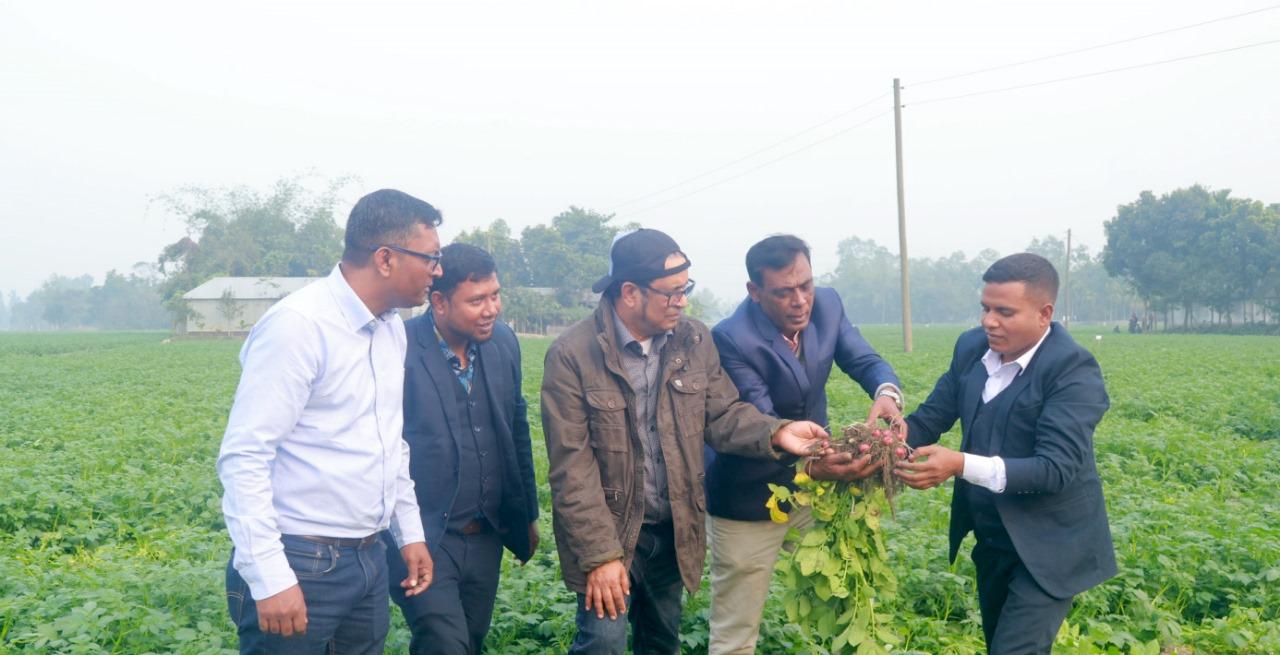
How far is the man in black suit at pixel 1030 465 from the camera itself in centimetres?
313

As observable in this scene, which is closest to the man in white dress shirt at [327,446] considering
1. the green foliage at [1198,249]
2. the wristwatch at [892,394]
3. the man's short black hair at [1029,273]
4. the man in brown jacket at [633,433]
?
the man in brown jacket at [633,433]

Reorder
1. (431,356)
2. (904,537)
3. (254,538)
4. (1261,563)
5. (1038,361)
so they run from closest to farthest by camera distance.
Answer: (254,538) → (1038,361) → (431,356) → (1261,563) → (904,537)

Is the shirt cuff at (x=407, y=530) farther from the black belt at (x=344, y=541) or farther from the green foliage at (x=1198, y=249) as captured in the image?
the green foliage at (x=1198, y=249)

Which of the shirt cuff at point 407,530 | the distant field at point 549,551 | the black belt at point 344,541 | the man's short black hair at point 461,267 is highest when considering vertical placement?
the man's short black hair at point 461,267

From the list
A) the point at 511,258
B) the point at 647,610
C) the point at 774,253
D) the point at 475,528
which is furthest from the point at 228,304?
the point at 774,253

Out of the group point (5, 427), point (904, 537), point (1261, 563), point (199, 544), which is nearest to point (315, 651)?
point (199, 544)

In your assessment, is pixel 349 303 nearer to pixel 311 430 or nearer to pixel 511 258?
pixel 311 430

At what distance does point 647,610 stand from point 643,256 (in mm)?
1461

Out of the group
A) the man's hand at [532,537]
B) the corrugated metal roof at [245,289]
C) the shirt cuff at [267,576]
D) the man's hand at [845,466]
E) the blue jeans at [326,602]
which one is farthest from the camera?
the corrugated metal roof at [245,289]

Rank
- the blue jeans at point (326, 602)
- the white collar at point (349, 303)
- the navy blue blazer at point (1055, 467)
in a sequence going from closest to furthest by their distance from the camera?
the blue jeans at point (326, 602) → the white collar at point (349, 303) → the navy blue blazer at point (1055, 467)

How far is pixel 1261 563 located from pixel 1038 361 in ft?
11.0

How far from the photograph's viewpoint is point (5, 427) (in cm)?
1188

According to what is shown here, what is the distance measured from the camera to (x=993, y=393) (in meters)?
3.45

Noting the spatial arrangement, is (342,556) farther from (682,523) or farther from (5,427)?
(5,427)
